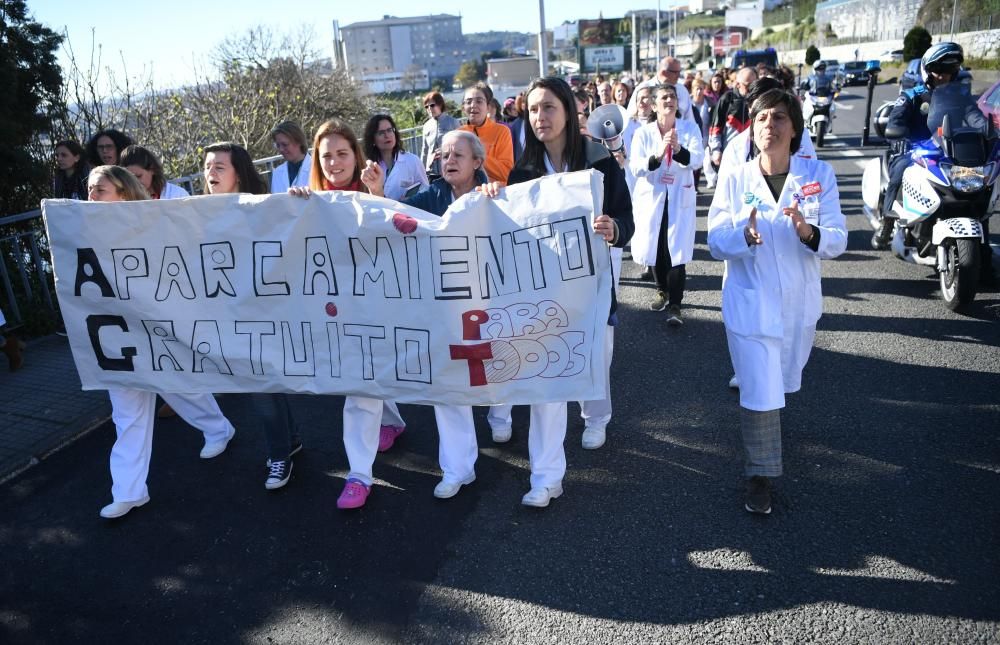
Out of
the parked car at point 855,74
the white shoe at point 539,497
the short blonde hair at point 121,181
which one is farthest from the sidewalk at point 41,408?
the parked car at point 855,74

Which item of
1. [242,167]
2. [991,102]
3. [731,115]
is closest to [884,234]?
[991,102]

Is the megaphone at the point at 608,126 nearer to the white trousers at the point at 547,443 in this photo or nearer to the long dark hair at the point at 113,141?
the white trousers at the point at 547,443

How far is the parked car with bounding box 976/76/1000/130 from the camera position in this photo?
6.95 m

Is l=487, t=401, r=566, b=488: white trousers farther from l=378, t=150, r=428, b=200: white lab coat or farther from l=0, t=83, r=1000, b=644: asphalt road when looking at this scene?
l=378, t=150, r=428, b=200: white lab coat

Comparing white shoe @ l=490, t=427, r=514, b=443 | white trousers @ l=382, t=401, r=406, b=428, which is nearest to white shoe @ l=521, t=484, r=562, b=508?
white shoe @ l=490, t=427, r=514, b=443

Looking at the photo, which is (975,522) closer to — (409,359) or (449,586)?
(449,586)

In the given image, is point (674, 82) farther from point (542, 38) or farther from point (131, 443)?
point (542, 38)

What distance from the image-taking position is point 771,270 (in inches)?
144

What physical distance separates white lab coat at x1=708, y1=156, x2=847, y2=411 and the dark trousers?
2.80 metres

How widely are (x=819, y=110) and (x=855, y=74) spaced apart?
3126 cm

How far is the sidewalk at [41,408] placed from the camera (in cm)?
511

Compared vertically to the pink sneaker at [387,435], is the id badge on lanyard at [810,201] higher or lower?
higher

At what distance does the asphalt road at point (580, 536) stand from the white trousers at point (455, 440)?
136 mm

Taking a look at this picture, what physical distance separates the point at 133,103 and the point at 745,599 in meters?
12.2
